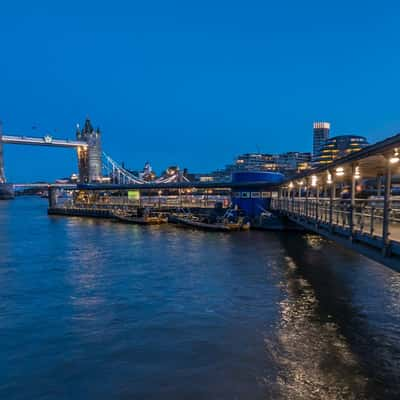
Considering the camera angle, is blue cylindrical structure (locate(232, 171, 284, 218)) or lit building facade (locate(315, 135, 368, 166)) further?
lit building facade (locate(315, 135, 368, 166))

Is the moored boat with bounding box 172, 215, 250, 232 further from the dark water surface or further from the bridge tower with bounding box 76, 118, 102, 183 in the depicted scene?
the bridge tower with bounding box 76, 118, 102, 183

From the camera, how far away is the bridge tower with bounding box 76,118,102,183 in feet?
458

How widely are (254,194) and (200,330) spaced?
119 ft

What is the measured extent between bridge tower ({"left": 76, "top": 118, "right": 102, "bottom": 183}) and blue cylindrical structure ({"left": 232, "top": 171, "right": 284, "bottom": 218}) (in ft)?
330

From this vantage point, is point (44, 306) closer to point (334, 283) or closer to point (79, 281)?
point (79, 281)

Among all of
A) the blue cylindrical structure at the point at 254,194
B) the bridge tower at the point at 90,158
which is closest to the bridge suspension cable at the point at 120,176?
the bridge tower at the point at 90,158

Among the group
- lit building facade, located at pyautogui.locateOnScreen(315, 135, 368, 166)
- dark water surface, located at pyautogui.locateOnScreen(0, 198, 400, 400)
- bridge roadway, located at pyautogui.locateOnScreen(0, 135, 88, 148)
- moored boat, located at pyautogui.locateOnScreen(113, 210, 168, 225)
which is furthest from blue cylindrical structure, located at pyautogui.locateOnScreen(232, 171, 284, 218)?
bridge roadway, located at pyautogui.locateOnScreen(0, 135, 88, 148)

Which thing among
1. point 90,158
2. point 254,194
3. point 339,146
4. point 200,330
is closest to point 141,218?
point 254,194

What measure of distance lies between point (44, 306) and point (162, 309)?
5055 mm

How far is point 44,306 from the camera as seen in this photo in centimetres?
1423

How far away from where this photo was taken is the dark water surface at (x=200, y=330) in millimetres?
8453

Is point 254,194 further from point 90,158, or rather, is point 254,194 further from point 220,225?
point 90,158

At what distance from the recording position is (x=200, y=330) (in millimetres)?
11508

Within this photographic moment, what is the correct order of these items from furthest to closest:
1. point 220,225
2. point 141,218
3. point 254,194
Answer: point 141,218 < point 254,194 < point 220,225
